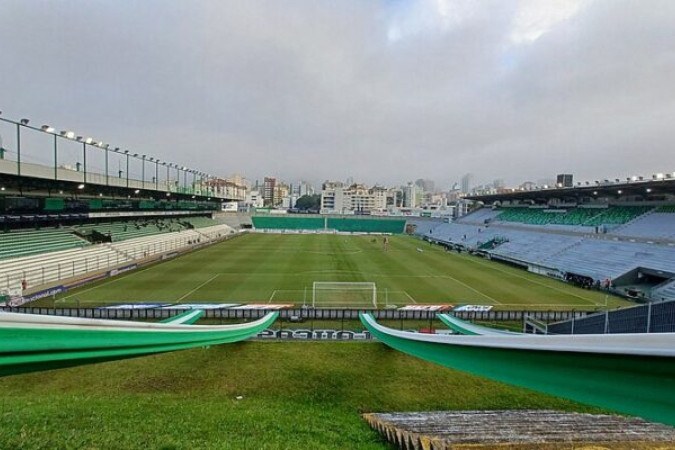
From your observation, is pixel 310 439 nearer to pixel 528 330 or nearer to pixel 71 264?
pixel 528 330

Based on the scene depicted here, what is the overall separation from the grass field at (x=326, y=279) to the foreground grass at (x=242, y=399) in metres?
9.22

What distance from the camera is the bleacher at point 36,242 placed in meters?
22.7

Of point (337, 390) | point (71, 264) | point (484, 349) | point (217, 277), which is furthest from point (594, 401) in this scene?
point (71, 264)

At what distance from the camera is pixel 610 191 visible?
37812 millimetres

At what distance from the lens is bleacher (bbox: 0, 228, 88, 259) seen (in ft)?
74.6

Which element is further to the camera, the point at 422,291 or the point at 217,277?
the point at 217,277

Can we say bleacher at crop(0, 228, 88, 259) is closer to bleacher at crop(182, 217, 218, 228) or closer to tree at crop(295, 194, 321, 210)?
bleacher at crop(182, 217, 218, 228)

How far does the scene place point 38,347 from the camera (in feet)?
7.32

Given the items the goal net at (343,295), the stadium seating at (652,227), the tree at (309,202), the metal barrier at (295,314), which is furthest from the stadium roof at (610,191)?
the tree at (309,202)

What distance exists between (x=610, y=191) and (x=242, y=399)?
1658 inches

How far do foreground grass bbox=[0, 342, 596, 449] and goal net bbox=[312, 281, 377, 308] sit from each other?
740 centimetres

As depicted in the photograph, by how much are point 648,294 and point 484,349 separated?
86.1 ft

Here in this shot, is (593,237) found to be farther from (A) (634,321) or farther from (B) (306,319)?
(B) (306,319)

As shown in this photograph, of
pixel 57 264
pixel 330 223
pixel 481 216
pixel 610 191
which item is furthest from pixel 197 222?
pixel 610 191
